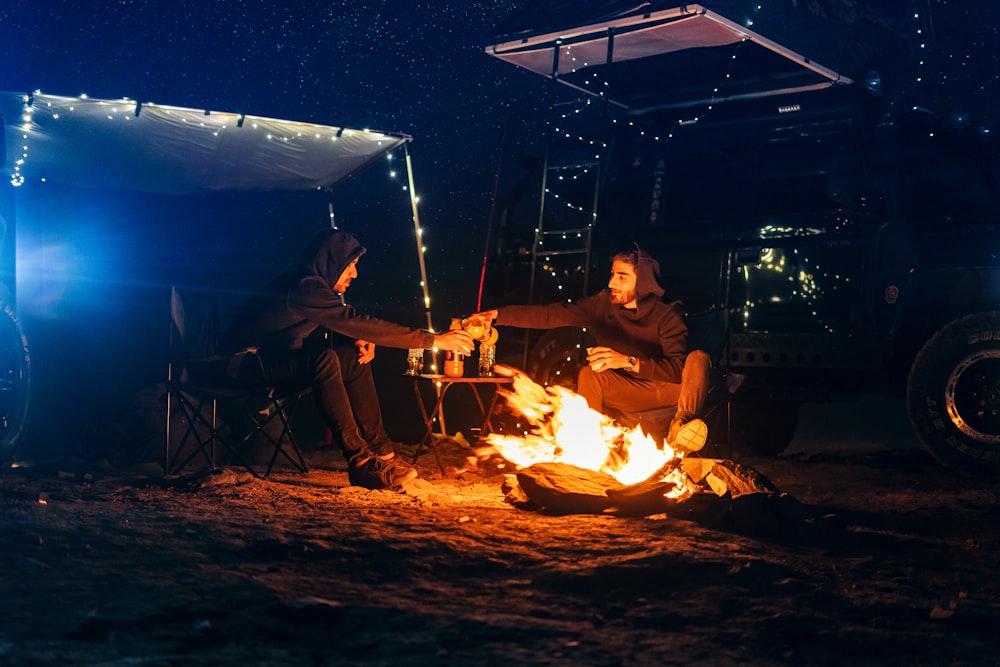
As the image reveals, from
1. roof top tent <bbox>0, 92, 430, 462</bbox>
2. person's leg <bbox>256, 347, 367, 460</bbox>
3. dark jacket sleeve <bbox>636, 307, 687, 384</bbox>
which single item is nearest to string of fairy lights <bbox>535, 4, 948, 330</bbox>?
roof top tent <bbox>0, 92, 430, 462</bbox>

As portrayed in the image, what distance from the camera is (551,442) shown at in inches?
232

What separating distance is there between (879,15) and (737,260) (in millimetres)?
2280

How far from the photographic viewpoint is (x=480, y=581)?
11.5 feet

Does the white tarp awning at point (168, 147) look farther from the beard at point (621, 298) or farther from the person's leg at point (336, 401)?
the beard at point (621, 298)

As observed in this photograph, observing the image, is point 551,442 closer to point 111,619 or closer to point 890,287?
point 890,287

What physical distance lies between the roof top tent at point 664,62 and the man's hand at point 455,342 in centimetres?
169

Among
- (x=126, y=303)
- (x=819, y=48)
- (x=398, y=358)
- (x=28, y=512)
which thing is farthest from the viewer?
(x=398, y=358)

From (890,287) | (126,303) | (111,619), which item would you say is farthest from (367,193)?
(111,619)

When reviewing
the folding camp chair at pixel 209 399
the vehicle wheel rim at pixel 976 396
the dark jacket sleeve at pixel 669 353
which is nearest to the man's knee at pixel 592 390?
the dark jacket sleeve at pixel 669 353

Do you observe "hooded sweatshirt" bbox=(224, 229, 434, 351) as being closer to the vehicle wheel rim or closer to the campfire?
the campfire

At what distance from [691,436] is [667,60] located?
3.09 meters

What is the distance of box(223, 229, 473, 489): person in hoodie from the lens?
5.77m

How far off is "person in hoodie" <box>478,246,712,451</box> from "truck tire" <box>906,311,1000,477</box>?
1360mm

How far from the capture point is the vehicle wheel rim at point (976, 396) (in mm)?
5785
